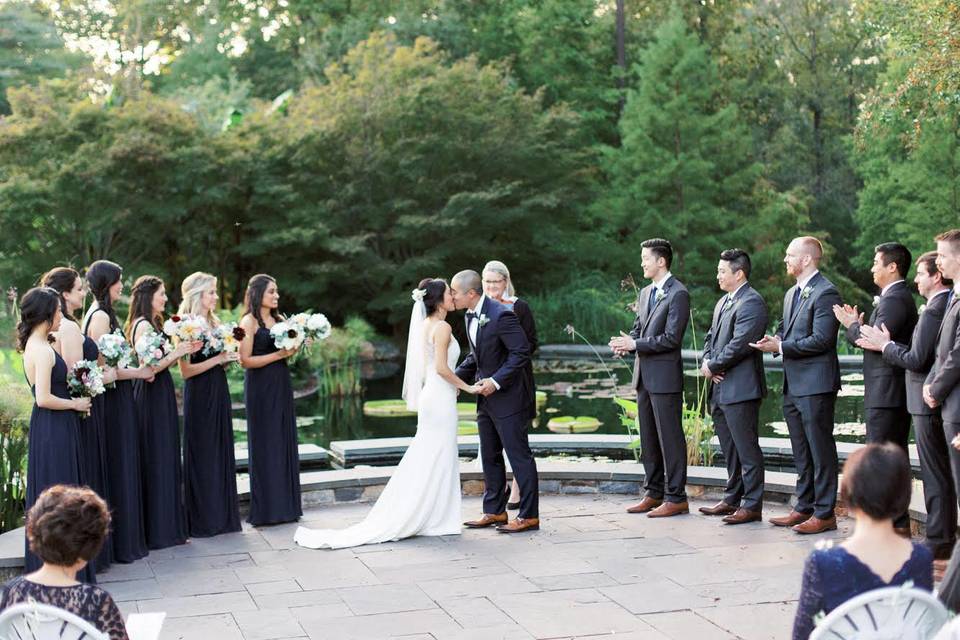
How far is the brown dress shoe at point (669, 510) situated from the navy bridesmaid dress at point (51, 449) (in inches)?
146

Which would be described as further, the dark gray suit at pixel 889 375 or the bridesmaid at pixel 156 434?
the bridesmaid at pixel 156 434

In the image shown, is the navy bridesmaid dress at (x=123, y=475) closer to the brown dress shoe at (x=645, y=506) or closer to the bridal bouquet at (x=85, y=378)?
the bridal bouquet at (x=85, y=378)

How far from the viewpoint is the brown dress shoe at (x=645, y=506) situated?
790 centimetres

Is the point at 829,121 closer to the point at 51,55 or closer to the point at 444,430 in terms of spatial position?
the point at 51,55

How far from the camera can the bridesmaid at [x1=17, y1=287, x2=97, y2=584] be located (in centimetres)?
595

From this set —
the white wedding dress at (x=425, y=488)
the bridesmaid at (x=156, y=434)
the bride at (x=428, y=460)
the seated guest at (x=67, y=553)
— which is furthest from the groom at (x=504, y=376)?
the seated guest at (x=67, y=553)

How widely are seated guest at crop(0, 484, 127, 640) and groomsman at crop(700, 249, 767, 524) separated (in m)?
4.96

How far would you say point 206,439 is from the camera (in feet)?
25.0

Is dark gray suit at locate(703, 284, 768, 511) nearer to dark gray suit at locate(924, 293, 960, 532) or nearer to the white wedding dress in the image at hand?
dark gray suit at locate(924, 293, 960, 532)

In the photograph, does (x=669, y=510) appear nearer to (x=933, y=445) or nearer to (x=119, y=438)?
(x=933, y=445)

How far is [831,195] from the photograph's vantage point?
3061cm

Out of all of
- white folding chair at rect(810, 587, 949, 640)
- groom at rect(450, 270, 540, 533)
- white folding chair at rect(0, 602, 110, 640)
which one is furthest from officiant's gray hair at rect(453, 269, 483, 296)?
white folding chair at rect(810, 587, 949, 640)

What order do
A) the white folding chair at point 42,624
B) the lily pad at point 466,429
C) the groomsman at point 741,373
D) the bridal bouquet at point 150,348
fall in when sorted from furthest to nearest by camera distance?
1. the lily pad at point 466,429
2. the groomsman at point 741,373
3. the bridal bouquet at point 150,348
4. the white folding chair at point 42,624

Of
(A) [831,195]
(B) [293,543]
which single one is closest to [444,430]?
(B) [293,543]
